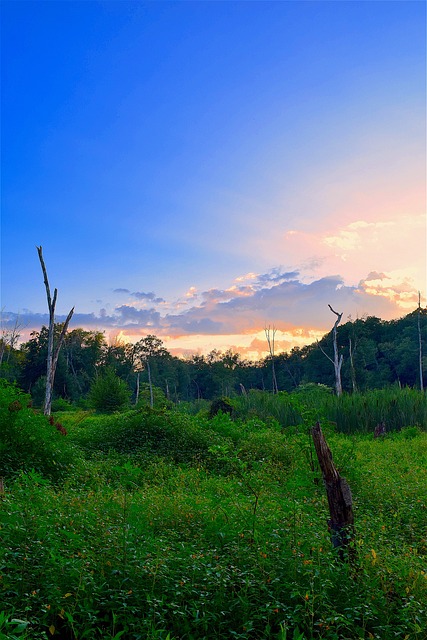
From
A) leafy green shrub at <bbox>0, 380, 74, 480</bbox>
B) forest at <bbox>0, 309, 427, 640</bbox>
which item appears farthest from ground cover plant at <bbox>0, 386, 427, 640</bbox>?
leafy green shrub at <bbox>0, 380, 74, 480</bbox>

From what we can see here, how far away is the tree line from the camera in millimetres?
45219

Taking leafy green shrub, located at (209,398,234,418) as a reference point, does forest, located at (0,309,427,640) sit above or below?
below

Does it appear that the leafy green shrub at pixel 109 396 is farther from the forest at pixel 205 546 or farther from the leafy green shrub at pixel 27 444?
the leafy green shrub at pixel 27 444

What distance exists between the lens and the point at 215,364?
202 feet

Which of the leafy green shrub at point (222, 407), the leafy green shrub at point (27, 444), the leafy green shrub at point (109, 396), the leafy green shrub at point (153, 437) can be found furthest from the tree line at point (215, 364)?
the leafy green shrub at point (27, 444)

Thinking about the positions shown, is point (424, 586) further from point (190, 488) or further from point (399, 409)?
point (399, 409)

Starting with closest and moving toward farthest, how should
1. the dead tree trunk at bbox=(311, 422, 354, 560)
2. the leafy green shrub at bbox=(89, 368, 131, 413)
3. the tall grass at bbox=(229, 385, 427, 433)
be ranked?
the dead tree trunk at bbox=(311, 422, 354, 560), the tall grass at bbox=(229, 385, 427, 433), the leafy green shrub at bbox=(89, 368, 131, 413)

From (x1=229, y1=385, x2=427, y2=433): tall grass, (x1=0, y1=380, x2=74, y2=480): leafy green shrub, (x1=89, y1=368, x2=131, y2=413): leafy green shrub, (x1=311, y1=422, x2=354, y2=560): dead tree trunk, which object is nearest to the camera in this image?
(x1=311, y1=422, x2=354, y2=560): dead tree trunk

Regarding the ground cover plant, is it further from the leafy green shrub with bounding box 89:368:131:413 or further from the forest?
the leafy green shrub with bounding box 89:368:131:413

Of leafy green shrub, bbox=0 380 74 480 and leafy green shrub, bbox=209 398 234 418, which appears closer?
leafy green shrub, bbox=0 380 74 480

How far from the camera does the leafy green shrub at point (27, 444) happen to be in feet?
29.6

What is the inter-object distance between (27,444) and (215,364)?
52.5m

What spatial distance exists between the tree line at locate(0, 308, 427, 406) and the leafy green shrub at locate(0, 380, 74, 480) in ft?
88.7

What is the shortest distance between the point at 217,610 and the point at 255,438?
8744 millimetres
